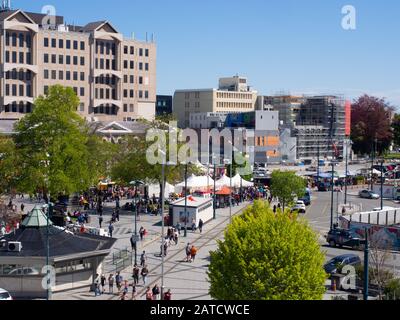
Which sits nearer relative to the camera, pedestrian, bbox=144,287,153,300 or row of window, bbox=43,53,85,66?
pedestrian, bbox=144,287,153,300

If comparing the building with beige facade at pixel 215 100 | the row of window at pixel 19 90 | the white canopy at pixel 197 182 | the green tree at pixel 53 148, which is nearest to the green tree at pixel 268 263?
the green tree at pixel 53 148

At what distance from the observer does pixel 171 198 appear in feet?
184

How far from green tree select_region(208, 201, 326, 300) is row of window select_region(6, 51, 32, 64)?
6489 centimetres

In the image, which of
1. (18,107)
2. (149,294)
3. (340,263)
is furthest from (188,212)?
(18,107)

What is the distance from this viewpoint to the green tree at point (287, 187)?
173 feet

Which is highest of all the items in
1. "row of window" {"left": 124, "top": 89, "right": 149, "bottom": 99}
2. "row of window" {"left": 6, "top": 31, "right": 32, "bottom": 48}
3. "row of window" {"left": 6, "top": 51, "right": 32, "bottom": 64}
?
"row of window" {"left": 6, "top": 31, "right": 32, "bottom": 48}

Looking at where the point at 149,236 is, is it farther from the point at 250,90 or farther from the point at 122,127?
the point at 250,90

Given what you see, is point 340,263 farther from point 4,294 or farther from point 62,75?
point 62,75

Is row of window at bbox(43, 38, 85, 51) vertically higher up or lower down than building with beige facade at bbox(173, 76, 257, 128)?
higher up

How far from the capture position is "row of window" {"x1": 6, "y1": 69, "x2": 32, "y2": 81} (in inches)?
3134

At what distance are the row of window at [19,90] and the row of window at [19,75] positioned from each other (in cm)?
85

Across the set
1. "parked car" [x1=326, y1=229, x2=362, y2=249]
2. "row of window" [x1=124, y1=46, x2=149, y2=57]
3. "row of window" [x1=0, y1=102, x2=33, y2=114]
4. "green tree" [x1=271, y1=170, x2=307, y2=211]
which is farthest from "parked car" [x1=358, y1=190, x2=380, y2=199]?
"row of window" [x1=0, y1=102, x2=33, y2=114]

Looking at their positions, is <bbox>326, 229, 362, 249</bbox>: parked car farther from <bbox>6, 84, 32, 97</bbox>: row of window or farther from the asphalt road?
<bbox>6, 84, 32, 97</bbox>: row of window
